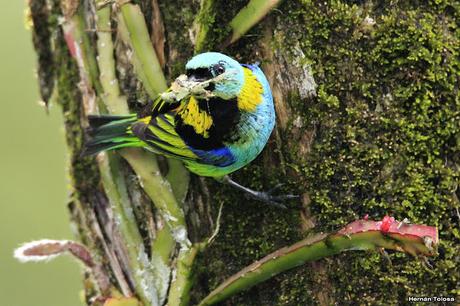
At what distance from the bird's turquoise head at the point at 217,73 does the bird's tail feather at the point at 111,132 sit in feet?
1.84

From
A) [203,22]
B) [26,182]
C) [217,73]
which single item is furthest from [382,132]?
[26,182]

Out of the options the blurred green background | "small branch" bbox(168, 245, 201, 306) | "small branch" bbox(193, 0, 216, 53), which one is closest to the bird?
"small branch" bbox(193, 0, 216, 53)

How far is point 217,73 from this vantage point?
2.73 m

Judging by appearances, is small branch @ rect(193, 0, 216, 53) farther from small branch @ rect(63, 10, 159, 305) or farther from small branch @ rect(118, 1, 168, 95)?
small branch @ rect(63, 10, 159, 305)

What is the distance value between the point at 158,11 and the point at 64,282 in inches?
176

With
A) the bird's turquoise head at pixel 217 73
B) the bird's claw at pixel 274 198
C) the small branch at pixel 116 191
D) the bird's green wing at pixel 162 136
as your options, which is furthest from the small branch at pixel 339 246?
the bird's turquoise head at pixel 217 73

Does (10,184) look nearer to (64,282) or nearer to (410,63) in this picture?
Result: (64,282)

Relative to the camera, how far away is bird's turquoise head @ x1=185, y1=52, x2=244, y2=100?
2.66 meters

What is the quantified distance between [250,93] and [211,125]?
240 millimetres

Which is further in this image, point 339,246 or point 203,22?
point 203,22

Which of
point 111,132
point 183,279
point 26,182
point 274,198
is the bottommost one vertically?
point 26,182

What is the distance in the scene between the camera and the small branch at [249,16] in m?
2.86

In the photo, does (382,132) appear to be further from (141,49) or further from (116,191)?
(116,191)

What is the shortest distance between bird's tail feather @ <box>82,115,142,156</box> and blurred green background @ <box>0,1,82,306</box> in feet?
12.3
